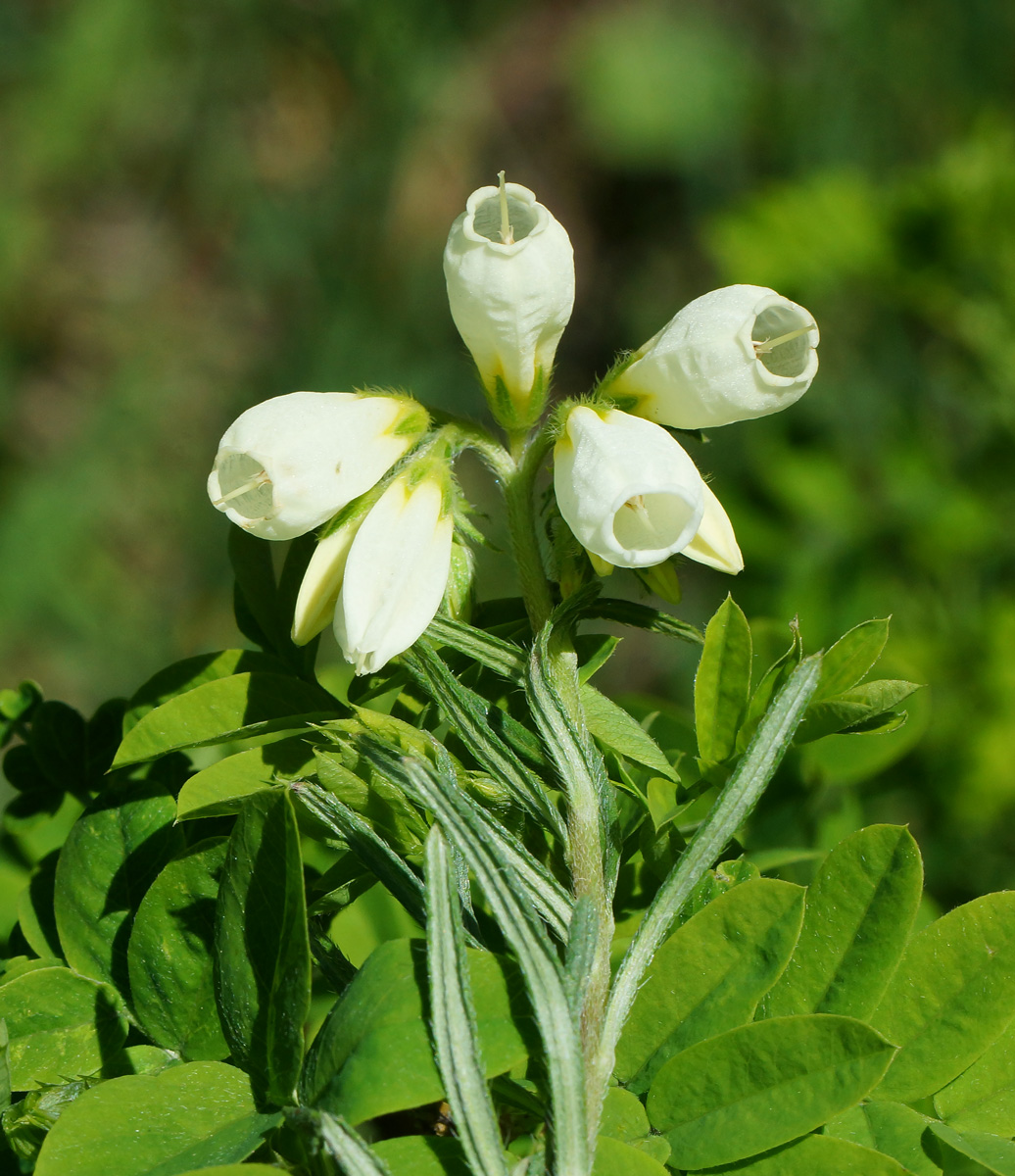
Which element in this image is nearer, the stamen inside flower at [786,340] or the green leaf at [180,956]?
the green leaf at [180,956]

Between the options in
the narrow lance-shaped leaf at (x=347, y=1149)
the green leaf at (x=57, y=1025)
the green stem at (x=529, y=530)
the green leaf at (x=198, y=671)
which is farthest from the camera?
the green leaf at (x=198, y=671)

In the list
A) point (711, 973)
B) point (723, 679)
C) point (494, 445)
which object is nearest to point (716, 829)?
point (711, 973)

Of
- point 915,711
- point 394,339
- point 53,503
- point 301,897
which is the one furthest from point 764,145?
point 301,897

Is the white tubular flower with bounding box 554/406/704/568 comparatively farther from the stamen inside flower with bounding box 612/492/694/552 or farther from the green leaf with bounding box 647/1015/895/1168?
the green leaf with bounding box 647/1015/895/1168

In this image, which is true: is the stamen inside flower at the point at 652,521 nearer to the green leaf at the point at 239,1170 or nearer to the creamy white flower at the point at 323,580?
the creamy white flower at the point at 323,580

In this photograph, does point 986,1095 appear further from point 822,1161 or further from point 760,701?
Answer: point 760,701

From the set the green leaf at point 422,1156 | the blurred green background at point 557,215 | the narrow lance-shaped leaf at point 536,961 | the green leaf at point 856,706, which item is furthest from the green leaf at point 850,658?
the blurred green background at point 557,215

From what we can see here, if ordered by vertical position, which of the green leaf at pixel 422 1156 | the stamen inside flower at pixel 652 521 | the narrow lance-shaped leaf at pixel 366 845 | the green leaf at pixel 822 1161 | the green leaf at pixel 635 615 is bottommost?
the green leaf at pixel 822 1161
